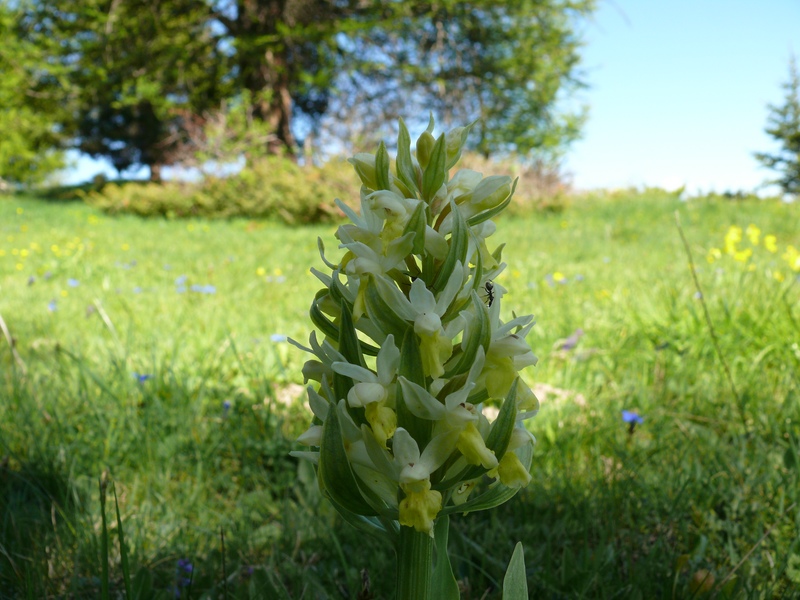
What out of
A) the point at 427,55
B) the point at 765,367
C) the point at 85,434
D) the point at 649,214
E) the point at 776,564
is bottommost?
the point at 85,434

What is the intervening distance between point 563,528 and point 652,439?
62cm

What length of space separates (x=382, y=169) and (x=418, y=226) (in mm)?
126

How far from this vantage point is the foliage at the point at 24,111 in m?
16.6

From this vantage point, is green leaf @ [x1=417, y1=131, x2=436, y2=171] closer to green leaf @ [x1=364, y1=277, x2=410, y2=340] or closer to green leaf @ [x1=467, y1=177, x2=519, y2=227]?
green leaf @ [x1=467, y1=177, x2=519, y2=227]

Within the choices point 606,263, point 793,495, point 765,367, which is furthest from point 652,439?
point 606,263

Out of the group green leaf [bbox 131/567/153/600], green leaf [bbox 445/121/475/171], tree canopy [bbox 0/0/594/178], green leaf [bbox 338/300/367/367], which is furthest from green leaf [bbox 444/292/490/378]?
tree canopy [bbox 0/0/594/178]

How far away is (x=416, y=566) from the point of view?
74cm

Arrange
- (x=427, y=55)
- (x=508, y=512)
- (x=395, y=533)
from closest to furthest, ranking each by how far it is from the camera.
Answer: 1. (x=395, y=533)
2. (x=508, y=512)
3. (x=427, y=55)

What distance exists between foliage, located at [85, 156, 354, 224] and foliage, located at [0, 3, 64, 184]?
487 cm

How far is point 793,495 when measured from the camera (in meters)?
1.49

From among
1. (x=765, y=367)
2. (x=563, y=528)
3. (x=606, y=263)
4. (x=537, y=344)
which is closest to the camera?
(x=563, y=528)

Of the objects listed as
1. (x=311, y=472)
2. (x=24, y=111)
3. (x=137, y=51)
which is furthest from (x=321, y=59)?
(x=311, y=472)

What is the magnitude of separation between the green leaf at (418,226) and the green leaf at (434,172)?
0.29 feet

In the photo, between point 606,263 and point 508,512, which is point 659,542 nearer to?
point 508,512
